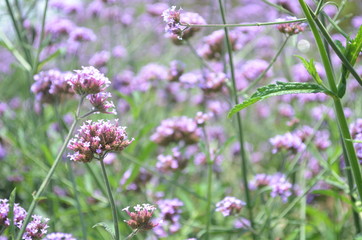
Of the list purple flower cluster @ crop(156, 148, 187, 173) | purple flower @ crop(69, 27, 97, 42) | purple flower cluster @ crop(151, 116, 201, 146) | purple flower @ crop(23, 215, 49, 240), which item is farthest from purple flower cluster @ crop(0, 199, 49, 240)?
purple flower @ crop(69, 27, 97, 42)

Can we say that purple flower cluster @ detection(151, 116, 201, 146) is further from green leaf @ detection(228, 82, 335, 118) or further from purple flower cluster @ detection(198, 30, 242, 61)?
green leaf @ detection(228, 82, 335, 118)

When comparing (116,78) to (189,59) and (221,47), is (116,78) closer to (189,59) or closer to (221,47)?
(221,47)

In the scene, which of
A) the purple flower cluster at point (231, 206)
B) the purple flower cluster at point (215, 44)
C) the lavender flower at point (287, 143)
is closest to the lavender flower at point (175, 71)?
the purple flower cluster at point (215, 44)

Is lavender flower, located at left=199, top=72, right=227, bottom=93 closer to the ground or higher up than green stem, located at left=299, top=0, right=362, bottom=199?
higher up

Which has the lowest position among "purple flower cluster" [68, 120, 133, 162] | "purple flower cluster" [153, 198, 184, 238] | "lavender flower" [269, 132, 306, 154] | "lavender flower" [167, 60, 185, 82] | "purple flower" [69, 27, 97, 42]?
"purple flower cluster" [68, 120, 133, 162]

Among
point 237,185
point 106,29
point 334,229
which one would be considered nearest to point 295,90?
point 334,229

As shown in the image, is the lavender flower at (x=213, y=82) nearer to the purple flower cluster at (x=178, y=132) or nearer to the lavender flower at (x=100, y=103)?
the purple flower cluster at (x=178, y=132)
